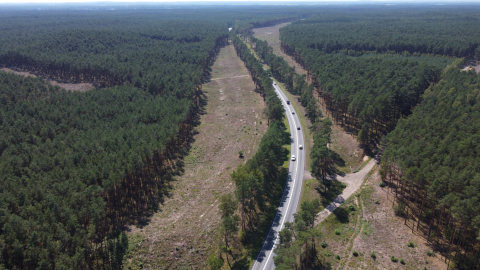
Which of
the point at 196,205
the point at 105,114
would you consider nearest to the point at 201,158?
the point at 196,205

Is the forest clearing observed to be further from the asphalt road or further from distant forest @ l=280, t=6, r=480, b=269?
distant forest @ l=280, t=6, r=480, b=269

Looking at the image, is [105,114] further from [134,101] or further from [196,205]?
[196,205]

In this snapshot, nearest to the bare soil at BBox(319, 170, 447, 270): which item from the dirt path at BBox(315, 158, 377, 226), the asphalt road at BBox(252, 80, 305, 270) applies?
the dirt path at BBox(315, 158, 377, 226)

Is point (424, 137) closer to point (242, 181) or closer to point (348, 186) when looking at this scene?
point (348, 186)

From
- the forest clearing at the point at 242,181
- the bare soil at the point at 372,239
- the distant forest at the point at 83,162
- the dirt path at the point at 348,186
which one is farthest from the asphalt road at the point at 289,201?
the distant forest at the point at 83,162

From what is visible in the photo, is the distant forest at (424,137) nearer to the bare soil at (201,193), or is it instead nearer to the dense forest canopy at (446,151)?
the dense forest canopy at (446,151)

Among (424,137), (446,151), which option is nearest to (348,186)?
(424,137)

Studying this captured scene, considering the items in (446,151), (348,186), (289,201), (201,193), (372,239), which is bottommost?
(201,193)
